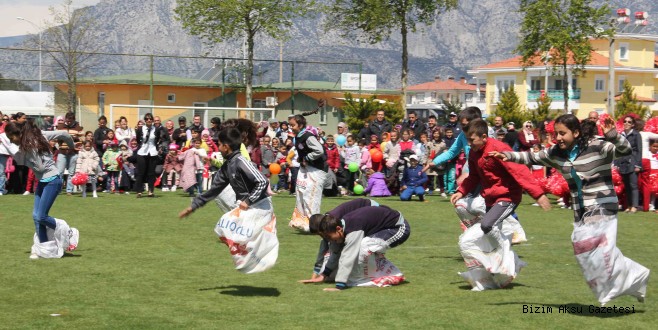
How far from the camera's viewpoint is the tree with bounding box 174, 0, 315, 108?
4050 cm

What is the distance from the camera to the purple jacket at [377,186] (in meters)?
24.5

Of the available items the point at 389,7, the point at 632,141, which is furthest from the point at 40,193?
the point at 389,7

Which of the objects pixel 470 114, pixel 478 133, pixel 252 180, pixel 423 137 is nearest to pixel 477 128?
pixel 478 133

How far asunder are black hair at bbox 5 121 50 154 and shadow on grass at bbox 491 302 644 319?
21.4ft

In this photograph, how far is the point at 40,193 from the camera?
12.6m

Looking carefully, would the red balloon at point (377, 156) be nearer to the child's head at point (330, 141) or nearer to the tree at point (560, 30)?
the child's head at point (330, 141)

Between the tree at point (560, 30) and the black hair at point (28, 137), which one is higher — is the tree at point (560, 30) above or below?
above

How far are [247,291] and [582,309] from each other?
3.40 metres

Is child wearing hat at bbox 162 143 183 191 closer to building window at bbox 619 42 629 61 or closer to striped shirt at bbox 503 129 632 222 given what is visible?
striped shirt at bbox 503 129 632 222

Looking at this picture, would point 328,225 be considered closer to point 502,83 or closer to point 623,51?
point 502,83

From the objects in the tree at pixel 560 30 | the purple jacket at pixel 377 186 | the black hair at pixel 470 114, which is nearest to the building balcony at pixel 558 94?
the tree at pixel 560 30

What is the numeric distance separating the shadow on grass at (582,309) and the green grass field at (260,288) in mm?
48

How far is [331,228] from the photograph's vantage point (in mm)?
10008

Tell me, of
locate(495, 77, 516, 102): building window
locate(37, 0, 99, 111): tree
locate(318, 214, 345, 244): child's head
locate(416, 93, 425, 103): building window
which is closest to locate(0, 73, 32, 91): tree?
locate(37, 0, 99, 111): tree
